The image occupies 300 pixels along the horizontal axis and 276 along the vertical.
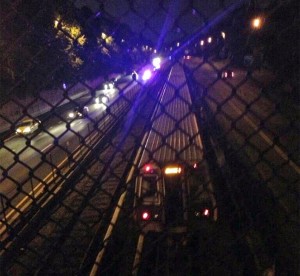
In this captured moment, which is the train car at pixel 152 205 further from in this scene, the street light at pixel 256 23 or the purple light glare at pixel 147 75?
the street light at pixel 256 23

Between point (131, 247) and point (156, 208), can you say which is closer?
point (131, 247)

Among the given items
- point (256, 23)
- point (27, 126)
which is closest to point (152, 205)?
point (27, 126)

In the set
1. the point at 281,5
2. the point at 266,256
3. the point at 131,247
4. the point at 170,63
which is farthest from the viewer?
the point at 131,247

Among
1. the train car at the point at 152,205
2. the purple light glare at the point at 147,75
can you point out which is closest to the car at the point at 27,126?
the purple light glare at the point at 147,75

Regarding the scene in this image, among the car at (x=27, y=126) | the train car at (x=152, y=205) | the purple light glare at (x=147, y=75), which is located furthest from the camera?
the train car at (x=152, y=205)

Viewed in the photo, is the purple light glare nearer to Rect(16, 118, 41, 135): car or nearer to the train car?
Rect(16, 118, 41, 135): car

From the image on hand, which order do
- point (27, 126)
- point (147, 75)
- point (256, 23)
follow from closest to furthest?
point (256, 23), point (147, 75), point (27, 126)

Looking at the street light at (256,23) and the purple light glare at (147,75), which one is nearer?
the street light at (256,23)

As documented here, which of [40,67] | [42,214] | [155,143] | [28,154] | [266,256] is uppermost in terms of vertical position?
Result: [28,154]

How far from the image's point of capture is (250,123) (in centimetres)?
2038

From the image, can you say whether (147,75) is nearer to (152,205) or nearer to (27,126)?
(152,205)

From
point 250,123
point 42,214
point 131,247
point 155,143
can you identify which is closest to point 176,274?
point 131,247

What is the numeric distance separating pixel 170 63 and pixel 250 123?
61.2 feet

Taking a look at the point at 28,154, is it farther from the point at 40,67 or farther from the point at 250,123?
the point at 40,67
